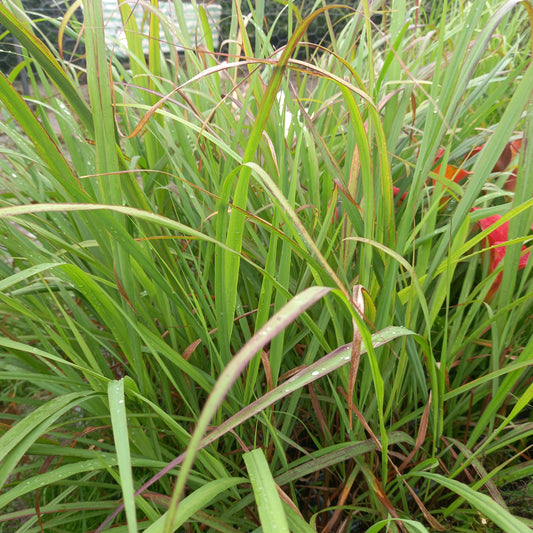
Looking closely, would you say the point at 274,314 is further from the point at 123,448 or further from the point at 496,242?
the point at 496,242

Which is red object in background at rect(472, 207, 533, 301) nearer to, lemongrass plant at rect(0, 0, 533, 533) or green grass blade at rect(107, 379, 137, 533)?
lemongrass plant at rect(0, 0, 533, 533)

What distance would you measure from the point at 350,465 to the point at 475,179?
0.27 metres

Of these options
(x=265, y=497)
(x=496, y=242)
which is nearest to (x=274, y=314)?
(x=265, y=497)

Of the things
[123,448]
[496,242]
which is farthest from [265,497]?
[496,242]

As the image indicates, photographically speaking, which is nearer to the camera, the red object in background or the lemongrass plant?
the lemongrass plant

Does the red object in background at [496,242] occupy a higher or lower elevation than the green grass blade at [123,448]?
lower

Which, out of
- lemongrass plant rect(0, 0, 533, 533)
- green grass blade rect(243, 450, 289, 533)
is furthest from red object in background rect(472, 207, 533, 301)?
green grass blade rect(243, 450, 289, 533)

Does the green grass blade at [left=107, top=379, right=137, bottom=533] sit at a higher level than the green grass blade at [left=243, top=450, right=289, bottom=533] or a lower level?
higher

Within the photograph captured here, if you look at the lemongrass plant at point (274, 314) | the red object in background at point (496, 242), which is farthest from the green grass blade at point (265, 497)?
the red object in background at point (496, 242)

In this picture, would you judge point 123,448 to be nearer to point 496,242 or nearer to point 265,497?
point 265,497

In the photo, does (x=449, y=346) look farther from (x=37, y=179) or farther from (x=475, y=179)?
(x=37, y=179)

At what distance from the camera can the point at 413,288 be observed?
1.20 ft

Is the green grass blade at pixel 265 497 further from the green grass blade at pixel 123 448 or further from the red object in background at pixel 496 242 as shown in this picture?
the red object in background at pixel 496 242

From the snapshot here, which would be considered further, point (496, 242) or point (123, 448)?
point (496, 242)
